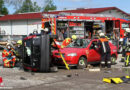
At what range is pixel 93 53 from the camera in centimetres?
1288

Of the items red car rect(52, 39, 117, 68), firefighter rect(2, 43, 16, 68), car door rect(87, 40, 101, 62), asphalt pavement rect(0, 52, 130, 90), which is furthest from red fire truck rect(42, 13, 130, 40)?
asphalt pavement rect(0, 52, 130, 90)

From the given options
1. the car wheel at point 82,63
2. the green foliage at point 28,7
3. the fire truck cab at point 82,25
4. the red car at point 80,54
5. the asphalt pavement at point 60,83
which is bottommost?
the asphalt pavement at point 60,83

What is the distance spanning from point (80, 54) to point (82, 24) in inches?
242

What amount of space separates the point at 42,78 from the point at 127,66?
5.46 meters

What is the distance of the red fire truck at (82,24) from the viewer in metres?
16.5

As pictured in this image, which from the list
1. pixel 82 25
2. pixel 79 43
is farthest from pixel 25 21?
pixel 79 43

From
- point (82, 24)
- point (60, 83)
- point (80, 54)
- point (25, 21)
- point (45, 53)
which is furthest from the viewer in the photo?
point (25, 21)

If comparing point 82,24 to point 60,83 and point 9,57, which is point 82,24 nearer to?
point 9,57

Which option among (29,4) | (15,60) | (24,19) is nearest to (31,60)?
(15,60)

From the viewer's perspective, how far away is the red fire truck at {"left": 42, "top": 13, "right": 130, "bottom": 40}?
16484 mm

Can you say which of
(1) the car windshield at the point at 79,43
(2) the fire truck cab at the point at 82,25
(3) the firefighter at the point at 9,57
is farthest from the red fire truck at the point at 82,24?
(3) the firefighter at the point at 9,57

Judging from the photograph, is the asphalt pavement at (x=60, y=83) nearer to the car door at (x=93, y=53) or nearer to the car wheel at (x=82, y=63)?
the car wheel at (x=82, y=63)

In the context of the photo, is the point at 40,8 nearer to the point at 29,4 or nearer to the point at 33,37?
the point at 29,4

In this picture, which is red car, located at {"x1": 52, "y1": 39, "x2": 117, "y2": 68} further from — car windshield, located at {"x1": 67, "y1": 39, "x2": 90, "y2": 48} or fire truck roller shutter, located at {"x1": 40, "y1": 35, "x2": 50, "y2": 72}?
fire truck roller shutter, located at {"x1": 40, "y1": 35, "x2": 50, "y2": 72}
